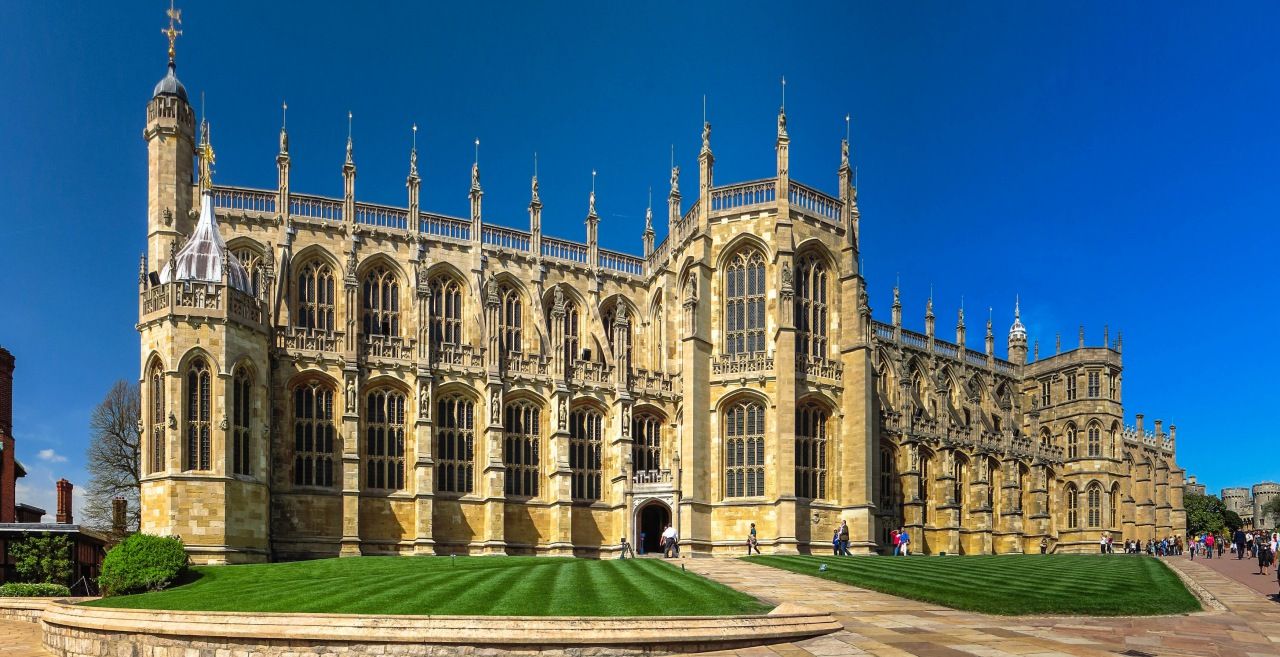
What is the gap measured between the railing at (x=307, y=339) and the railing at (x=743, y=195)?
19.0 meters

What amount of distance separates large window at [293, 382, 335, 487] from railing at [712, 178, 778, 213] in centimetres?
2047

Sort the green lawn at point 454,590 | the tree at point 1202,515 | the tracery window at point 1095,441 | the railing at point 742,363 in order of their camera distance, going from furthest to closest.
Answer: the tree at point 1202,515 < the tracery window at point 1095,441 < the railing at point 742,363 < the green lawn at point 454,590

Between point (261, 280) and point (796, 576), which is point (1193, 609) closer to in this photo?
point (796, 576)

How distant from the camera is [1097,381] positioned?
236 feet

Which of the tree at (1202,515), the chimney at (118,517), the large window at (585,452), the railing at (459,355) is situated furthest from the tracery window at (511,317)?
the tree at (1202,515)

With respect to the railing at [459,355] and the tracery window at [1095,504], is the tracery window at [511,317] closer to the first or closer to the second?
the railing at [459,355]

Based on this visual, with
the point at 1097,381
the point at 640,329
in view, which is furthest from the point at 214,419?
the point at 1097,381

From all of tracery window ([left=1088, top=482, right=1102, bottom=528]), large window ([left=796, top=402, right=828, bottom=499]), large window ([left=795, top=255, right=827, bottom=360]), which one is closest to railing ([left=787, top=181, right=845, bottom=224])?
large window ([left=795, top=255, right=827, bottom=360])

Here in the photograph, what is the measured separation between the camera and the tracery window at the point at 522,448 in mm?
48281

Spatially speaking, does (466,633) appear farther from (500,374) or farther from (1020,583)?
(500,374)

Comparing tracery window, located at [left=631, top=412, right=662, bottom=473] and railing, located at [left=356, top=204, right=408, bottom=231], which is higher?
railing, located at [left=356, top=204, right=408, bottom=231]

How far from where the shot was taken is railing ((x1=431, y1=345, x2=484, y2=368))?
4684 cm

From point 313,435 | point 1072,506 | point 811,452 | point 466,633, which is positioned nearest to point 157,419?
point 313,435

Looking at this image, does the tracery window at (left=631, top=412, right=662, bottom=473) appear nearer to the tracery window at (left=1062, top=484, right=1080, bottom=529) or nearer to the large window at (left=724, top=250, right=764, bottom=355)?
the large window at (left=724, top=250, right=764, bottom=355)
